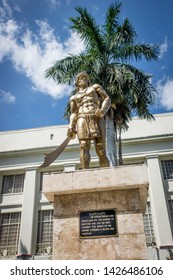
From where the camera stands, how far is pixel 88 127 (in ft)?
18.2

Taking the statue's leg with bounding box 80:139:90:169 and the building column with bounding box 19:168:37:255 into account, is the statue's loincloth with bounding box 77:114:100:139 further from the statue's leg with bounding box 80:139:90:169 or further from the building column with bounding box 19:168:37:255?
the building column with bounding box 19:168:37:255

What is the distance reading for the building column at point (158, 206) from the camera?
50.4ft

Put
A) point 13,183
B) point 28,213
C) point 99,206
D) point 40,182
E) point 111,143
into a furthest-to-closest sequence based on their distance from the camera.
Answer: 1. point 13,183
2. point 40,182
3. point 28,213
4. point 111,143
5. point 99,206

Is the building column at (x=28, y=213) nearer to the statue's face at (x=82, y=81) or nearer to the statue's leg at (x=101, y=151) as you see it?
the statue's leg at (x=101, y=151)

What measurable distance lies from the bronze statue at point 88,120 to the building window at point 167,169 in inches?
525

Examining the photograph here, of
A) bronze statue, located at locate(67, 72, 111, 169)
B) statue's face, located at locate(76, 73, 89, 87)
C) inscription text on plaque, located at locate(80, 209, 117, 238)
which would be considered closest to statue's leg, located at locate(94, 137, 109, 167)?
bronze statue, located at locate(67, 72, 111, 169)

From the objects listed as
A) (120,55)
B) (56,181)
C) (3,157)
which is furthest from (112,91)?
(3,157)

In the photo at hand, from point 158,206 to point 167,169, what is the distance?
120 inches

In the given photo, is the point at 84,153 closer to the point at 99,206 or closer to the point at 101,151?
the point at 101,151

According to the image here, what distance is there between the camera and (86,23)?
1249cm

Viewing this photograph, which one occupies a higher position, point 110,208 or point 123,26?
point 123,26

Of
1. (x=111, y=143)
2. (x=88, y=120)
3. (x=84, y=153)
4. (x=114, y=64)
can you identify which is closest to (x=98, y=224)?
(x=84, y=153)
